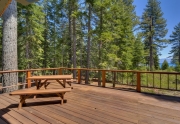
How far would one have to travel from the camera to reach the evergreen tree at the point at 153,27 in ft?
66.1

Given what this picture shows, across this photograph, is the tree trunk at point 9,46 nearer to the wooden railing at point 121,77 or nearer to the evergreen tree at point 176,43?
the wooden railing at point 121,77

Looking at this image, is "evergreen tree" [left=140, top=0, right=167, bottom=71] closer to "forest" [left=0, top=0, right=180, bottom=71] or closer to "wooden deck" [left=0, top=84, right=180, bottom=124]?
"forest" [left=0, top=0, right=180, bottom=71]

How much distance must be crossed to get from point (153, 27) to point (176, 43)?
10823 millimetres

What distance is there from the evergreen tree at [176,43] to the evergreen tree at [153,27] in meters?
7.20

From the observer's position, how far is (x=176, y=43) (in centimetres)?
2722

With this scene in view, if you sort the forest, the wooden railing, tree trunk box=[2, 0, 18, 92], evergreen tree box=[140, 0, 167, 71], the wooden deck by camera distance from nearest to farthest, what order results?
the wooden deck
the wooden railing
tree trunk box=[2, 0, 18, 92]
the forest
evergreen tree box=[140, 0, 167, 71]

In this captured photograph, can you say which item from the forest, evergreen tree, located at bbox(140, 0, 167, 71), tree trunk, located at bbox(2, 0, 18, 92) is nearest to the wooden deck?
tree trunk, located at bbox(2, 0, 18, 92)

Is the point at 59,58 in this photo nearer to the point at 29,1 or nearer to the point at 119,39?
the point at 119,39

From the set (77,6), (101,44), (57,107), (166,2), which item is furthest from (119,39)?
(166,2)

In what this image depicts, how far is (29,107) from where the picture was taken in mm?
3379

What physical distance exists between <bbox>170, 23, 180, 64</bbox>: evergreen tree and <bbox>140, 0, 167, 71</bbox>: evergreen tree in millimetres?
7205

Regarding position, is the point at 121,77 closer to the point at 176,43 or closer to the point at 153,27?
the point at 153,27

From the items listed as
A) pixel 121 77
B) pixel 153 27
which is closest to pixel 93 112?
pixel 121 77

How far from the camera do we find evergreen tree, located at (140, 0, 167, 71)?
794 inches
